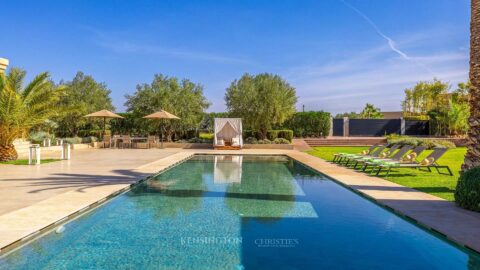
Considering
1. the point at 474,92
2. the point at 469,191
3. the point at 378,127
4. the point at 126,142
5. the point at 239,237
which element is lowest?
the point at 239,237

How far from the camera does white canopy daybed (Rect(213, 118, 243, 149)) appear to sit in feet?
80.2

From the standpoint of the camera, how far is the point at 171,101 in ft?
88.5

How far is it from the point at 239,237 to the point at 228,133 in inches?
825

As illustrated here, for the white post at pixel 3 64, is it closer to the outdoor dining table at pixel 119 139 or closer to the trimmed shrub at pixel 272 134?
the outdoor dining table at pixel 119 139

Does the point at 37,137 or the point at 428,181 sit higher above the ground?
the point at 37,137

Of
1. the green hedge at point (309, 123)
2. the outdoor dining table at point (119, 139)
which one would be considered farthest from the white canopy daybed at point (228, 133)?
the green hedge at point (309, 123)

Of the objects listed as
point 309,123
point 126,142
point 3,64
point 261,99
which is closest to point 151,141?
point 126,142

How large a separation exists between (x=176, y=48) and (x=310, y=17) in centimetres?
963

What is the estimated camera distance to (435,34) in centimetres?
1731

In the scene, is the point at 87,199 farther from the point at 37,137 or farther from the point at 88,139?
the point at 88,139

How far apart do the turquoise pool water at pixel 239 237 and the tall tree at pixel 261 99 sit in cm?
1664

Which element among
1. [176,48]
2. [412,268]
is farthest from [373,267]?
[176,48]

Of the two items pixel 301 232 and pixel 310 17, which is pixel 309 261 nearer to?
pixel 301 232

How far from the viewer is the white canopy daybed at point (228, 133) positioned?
80.2ft
